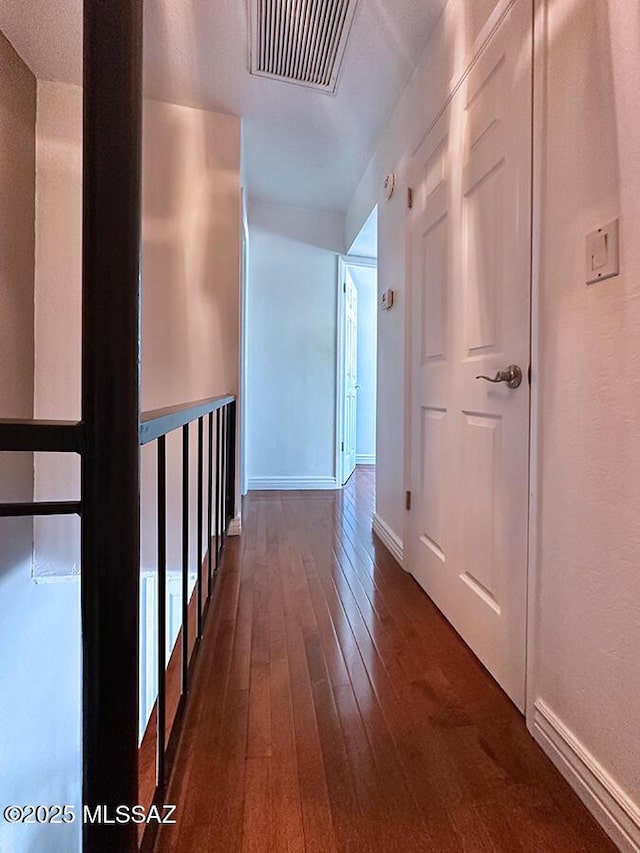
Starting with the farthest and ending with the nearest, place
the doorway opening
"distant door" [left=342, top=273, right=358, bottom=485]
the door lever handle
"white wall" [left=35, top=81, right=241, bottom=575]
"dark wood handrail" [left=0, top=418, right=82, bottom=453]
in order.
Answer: "distant door" [left=342, top=273, right=358, bottom=485], the doorway opening, "white wall" [left=35, top=81, right=241, bottom=575], the door lever handle, "dark wood handrail" [left=0, top=418, right=82, bottom=453]

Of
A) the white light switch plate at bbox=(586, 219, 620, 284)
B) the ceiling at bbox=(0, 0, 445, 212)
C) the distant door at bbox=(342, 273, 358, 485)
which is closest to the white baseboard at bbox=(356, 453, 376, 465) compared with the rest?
the distant door at bbox=(342, 273, 358, 485)

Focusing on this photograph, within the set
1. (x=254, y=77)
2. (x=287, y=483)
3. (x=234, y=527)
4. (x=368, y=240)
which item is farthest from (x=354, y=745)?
(x=368, y=240)

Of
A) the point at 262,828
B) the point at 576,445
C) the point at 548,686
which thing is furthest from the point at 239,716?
the point at 576,445

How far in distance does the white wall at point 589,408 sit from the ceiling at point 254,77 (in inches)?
45.2

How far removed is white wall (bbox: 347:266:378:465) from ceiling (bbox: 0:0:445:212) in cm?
243

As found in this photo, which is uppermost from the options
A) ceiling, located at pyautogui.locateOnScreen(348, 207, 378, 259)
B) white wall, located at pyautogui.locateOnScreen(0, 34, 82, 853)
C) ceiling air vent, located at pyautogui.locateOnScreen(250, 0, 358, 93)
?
ceiling air vent, located at pyautogui.locateOnScreen(250, 0, 358, 93)

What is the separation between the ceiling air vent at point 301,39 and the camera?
185cm

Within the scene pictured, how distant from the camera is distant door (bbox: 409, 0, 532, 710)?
121 centimetres

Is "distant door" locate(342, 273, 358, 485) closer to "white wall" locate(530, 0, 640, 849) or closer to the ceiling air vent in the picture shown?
the ceiling air vent

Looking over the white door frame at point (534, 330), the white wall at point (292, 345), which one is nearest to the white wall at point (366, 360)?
the white wall at point (292, 345)

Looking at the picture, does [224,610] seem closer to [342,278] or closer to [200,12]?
[200,12]

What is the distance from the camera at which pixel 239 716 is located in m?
1.16

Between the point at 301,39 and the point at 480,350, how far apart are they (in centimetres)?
166

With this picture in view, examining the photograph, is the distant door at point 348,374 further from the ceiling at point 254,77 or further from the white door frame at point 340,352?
the ceiling at point 254,77
